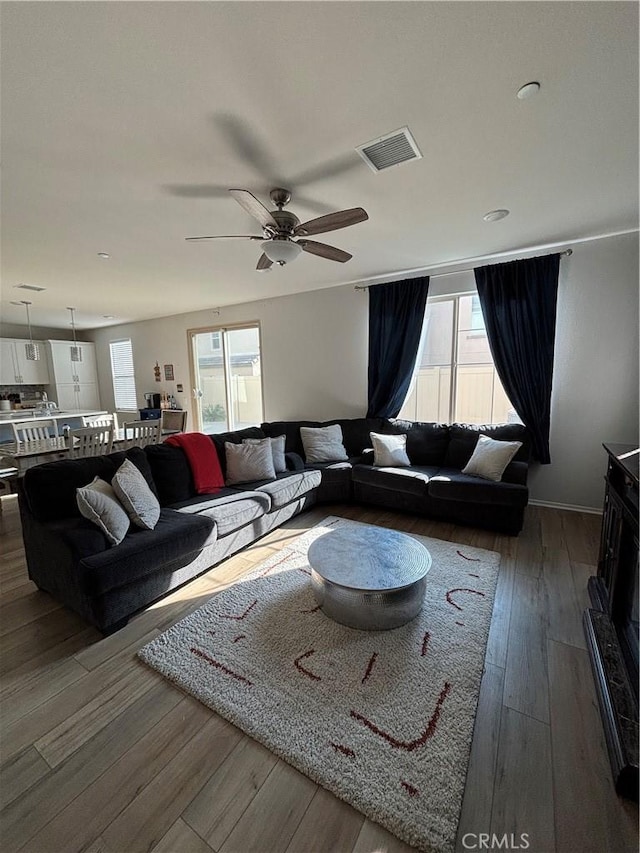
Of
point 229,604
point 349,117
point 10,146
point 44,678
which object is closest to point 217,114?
point 349,117

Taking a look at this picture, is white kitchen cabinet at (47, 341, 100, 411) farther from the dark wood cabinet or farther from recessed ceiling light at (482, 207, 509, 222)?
the dark wood cabinet

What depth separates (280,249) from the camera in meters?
2.22

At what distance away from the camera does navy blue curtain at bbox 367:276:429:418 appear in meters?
4.12

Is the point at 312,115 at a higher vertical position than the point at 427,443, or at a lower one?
higher

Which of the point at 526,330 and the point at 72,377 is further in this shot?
the point at 72,377

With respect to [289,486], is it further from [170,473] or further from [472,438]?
[472,438]

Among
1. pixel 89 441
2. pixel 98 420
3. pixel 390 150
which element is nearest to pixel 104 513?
pixel 89 441

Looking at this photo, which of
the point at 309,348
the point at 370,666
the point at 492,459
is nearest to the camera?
the point at 370,666

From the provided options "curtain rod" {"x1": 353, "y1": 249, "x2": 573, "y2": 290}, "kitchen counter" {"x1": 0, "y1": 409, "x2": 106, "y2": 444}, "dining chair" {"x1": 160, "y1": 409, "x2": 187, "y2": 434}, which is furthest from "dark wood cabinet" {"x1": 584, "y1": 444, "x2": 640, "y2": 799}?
"kitchen counter" {"x1": 0, "y1": 409, "x2": 106, "y2": 444}

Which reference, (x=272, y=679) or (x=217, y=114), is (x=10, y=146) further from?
(x=272, y=679)

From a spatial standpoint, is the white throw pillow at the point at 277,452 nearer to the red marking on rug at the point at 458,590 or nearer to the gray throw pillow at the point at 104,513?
the gray throw pillow at the point at 104,513

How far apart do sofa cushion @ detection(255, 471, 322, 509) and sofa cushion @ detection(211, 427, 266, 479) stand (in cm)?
52

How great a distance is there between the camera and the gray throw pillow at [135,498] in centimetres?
226

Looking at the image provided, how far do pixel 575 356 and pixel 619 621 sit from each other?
261 centimetres
